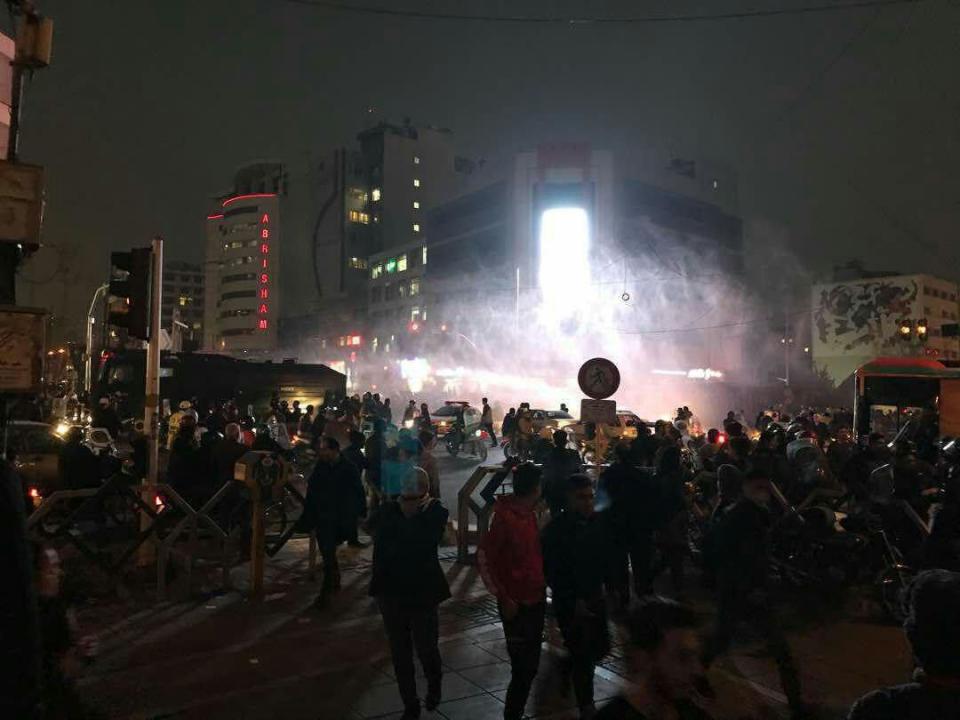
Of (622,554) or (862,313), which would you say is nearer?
(622,554)

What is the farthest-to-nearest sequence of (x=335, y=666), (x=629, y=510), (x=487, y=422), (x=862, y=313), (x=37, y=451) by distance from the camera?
(x=862, y=313), (x=487, y=422), (x=37, y=451), (x=629, y=510), (x=335, y=666)

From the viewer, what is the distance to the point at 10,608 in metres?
1.90

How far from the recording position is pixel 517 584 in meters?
4.39

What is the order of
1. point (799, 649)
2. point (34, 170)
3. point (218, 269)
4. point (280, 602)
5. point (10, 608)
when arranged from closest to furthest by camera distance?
1. point (10, 608)
2. point (799, 649)
3. point (34, 170)
4. point (280, 602)
5. point (218, 269)

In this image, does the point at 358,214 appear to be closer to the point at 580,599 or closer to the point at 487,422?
the point at 487,422

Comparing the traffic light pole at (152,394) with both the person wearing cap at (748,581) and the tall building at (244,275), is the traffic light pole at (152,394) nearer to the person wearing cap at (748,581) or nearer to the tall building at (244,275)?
the person wearing cap at (748,581)

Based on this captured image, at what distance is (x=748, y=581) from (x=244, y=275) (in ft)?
357

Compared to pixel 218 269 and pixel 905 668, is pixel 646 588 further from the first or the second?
pixel 218 269

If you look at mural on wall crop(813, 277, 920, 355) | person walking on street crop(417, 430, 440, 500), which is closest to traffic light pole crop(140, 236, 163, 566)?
person walking on street crop(417, 430, 440, 500)

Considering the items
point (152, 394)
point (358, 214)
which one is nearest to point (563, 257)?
point (358, 214)

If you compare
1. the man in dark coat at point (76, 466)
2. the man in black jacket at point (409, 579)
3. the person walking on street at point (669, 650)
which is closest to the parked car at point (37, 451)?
the man in dark coat at point (76, 466)

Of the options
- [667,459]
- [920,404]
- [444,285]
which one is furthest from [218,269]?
[667,459]

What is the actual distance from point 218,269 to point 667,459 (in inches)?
4443

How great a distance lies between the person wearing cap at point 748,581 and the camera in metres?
4.82
